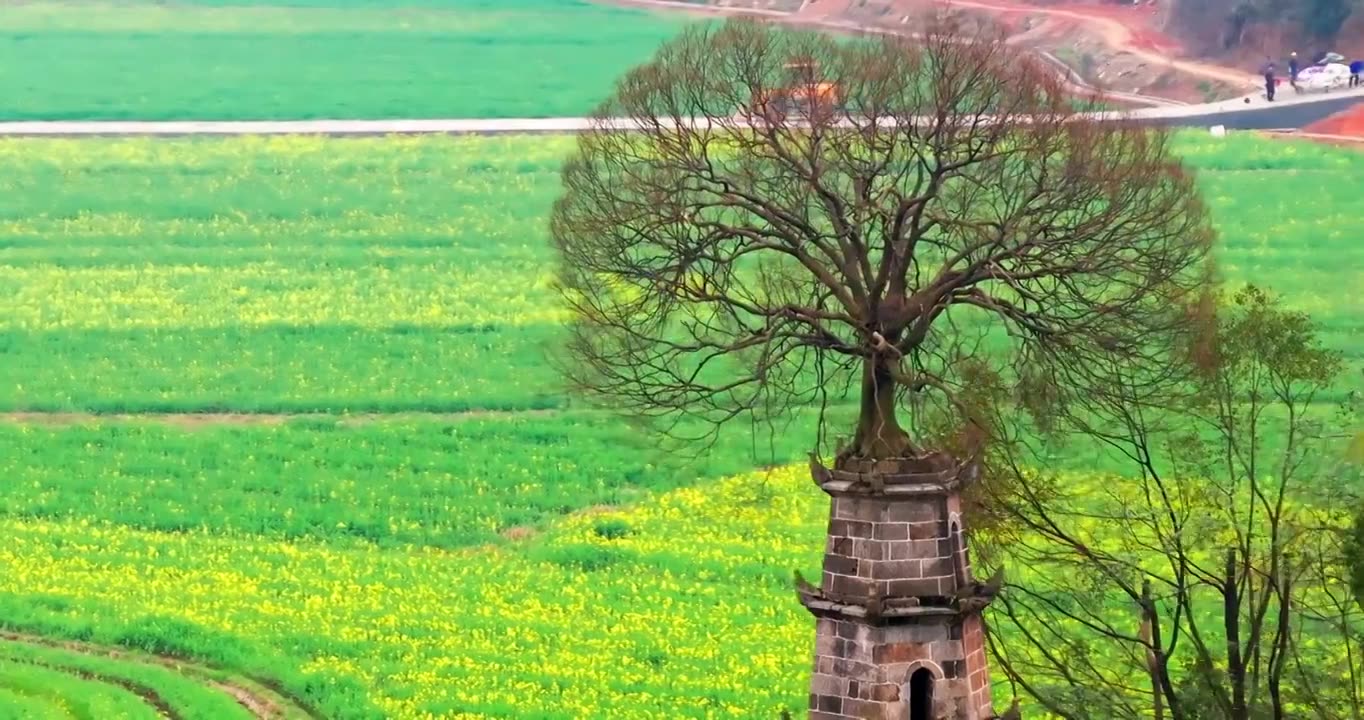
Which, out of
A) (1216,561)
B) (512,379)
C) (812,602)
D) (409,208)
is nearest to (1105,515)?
(1216,561)

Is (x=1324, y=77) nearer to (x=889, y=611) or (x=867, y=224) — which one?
(x=867, y=224)

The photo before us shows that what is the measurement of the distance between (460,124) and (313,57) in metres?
5.52

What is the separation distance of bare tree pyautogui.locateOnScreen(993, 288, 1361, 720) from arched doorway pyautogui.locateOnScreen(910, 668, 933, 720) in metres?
5.31

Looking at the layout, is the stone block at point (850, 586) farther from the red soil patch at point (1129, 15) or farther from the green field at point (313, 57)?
the green field at point (313, 57)

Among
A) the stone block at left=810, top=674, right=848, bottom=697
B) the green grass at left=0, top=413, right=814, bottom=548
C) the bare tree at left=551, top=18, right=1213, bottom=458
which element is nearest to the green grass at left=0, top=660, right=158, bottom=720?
the green grass at left=0, top=413, right=814, bottom=548

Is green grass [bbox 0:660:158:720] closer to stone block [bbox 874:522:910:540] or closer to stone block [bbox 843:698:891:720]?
stone block [bbox 843:698:891:720]

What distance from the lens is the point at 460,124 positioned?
2437 inches

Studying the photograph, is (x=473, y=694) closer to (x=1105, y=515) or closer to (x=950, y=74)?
(x=1105, y=515)

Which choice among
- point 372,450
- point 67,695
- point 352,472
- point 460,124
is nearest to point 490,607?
point 67,695

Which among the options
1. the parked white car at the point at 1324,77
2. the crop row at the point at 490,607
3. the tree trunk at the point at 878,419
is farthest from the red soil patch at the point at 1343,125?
the tree trunk at the point at 878,419

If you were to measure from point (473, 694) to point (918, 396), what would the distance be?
13.6m

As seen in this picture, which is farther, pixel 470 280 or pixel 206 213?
pixel 206 213

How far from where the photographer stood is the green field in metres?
62.7

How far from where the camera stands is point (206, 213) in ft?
177
